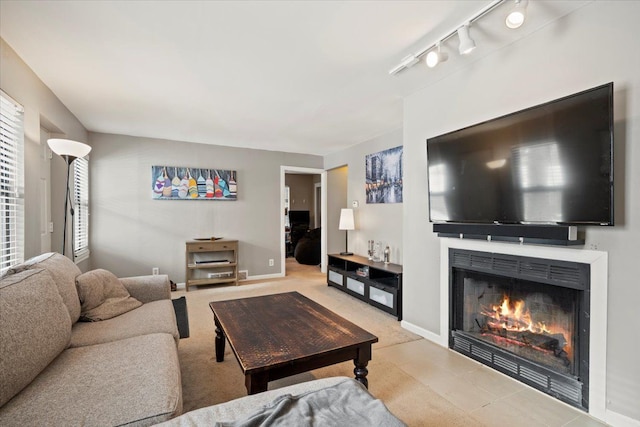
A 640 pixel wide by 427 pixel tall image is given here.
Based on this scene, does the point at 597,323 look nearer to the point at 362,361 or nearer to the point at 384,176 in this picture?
the point at 362,361

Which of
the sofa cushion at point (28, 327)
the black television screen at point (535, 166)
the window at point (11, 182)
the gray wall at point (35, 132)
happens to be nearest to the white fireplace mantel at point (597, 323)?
the black television screen at point (535, 166)

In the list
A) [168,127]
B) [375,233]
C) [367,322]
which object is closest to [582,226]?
[367,322]

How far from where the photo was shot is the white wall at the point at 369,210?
4312 millimetres

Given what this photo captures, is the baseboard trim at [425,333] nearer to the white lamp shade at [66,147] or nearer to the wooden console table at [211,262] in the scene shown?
the wooden console table at [211,262]

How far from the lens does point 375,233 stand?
4734 mm

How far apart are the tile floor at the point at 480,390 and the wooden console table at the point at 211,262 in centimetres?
311

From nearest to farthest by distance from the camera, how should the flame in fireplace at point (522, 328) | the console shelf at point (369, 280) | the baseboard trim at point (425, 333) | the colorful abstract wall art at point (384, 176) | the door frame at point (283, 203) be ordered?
the flame in fireplace at point (522, 328)
the baseboard trim at point (425, 333)
the console shelf at point (369, 280)
the colorful abstract wall art at point (384, 176)
the door frame at point (283, 203)

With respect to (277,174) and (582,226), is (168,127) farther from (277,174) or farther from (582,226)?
(582,226)

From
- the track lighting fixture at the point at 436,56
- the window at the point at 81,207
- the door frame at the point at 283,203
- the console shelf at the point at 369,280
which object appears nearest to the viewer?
the track lighting fixture at the point at 436,56

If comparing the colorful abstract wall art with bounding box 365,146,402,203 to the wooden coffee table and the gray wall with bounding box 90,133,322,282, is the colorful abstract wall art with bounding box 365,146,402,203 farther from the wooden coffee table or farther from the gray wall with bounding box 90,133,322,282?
the wooden coffee table

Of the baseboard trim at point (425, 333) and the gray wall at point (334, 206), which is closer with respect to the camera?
the baseboard trim at point (425, 333)

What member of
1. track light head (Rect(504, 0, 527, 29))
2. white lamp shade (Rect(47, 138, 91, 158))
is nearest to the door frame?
white lamp shade (Rect(47, 138, 91, 158))

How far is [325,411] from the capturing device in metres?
1.05

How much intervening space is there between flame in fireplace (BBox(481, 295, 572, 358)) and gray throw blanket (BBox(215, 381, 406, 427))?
5.44 ft
